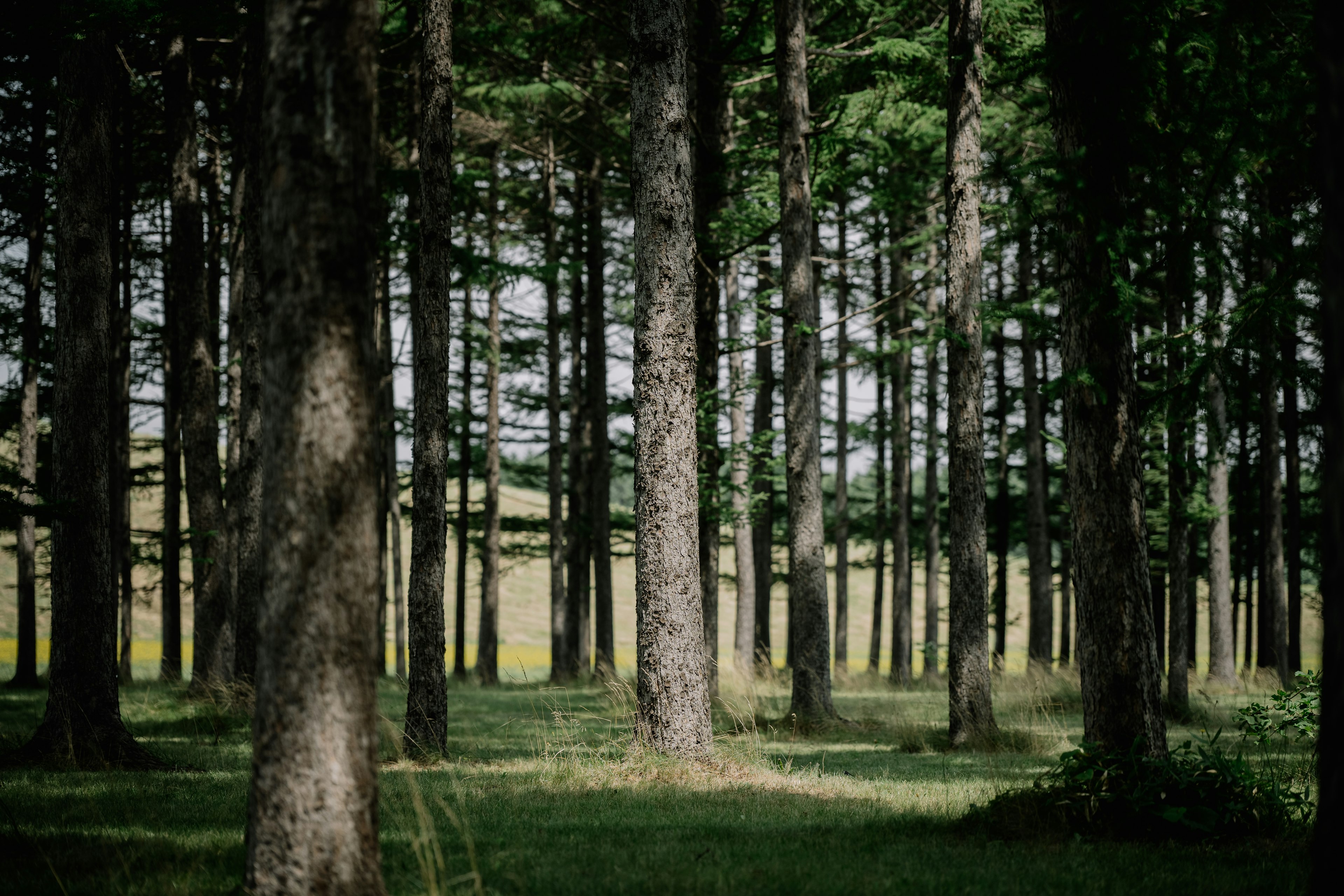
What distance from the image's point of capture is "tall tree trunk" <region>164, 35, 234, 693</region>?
14242 millimetres

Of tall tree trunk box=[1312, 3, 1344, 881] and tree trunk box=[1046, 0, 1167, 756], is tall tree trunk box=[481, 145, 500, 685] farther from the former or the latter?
tall tree trunk box=[1312, 3, 1344, 881]

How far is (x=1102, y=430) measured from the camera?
19.2ft

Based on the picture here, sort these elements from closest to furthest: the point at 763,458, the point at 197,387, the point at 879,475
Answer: the point at 197,387 < the point at 763,458 < the point at 879,475

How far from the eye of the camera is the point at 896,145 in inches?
706

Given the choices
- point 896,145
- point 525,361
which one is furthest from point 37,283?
point 896,145

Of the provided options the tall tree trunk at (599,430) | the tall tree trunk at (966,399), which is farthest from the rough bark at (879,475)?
the tall tree trunk at (966,399)

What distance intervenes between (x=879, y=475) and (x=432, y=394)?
2148 centimetres

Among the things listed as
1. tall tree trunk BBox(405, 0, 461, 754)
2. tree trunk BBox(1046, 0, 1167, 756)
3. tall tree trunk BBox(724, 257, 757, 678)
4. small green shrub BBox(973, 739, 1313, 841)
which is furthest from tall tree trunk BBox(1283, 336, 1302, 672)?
tall tree trunk BBox(405, 0, 461, 754)

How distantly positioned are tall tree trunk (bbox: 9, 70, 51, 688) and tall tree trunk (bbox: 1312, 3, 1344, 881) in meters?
18.2

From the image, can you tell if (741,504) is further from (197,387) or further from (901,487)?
(197,387)

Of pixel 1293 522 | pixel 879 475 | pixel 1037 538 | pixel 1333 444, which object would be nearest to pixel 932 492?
pixel 1037 538

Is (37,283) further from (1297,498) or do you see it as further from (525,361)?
(1297,498)

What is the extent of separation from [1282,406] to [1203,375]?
20118 mm

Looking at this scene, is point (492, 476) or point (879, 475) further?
point (879, 475)
